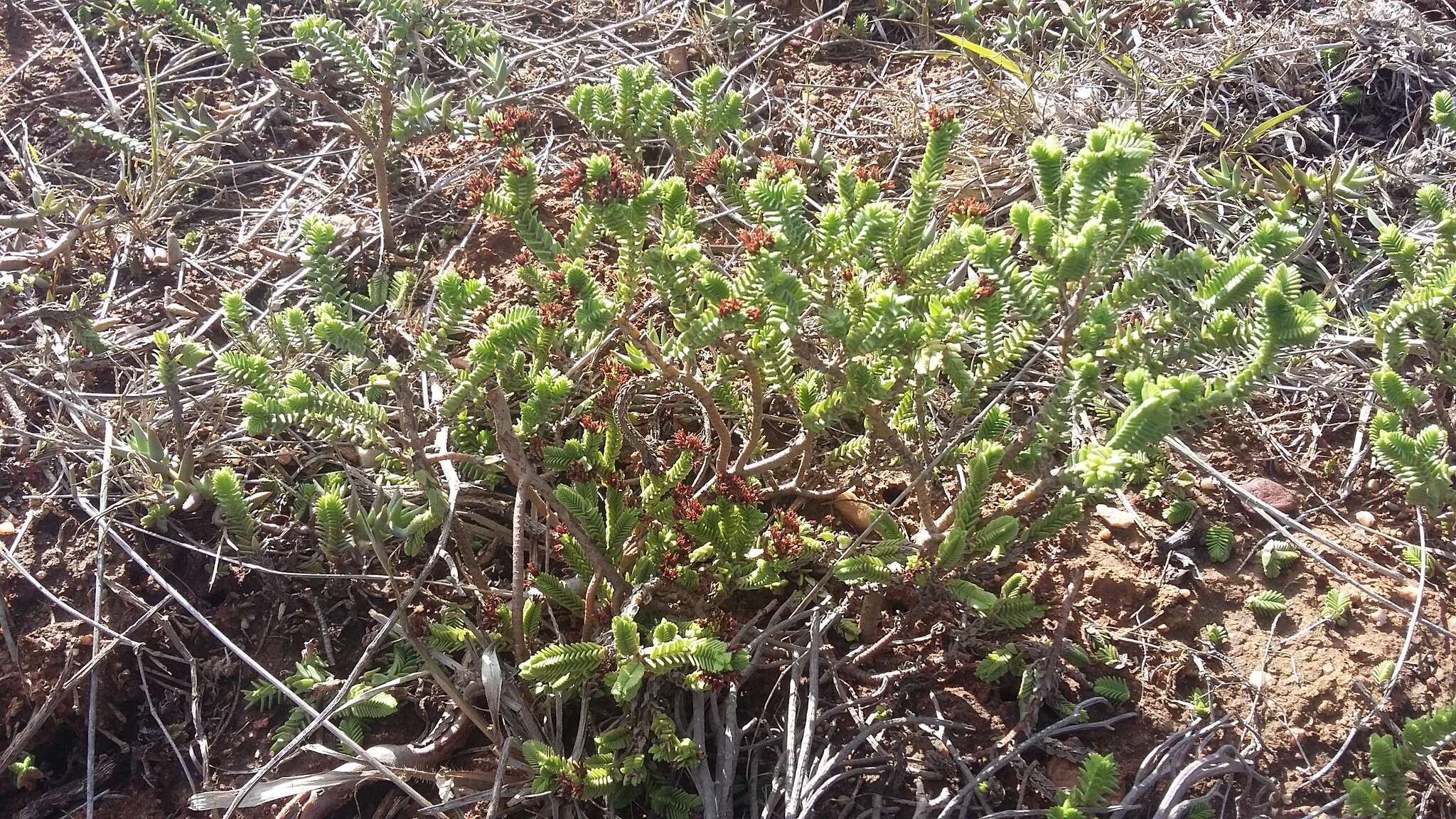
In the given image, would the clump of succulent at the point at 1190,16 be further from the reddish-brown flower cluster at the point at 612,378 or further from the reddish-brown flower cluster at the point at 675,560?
the reddish-brown flower cluster at the point at 675,560

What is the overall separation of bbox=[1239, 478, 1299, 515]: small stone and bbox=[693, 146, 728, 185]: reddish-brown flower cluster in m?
1.50

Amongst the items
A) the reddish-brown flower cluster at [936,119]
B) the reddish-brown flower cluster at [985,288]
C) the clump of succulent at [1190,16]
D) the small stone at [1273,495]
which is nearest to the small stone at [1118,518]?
the small stone at [1273,495]

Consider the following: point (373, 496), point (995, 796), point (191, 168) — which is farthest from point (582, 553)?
point (191, 168)

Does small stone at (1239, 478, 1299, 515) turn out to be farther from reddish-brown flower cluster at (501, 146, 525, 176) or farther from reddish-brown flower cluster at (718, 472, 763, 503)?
reddish-brown flower cluster at (501, 146, 525, 176)

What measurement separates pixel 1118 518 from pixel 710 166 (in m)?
1.31

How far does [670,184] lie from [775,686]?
3.52 feet

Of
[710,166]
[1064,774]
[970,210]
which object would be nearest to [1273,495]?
[1064,774]

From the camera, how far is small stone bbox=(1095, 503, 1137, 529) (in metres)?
2.45

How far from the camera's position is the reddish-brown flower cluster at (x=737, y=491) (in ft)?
7.09

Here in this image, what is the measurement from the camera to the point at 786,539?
82.4 inches

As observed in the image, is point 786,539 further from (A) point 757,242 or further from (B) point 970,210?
(B) point 970,210

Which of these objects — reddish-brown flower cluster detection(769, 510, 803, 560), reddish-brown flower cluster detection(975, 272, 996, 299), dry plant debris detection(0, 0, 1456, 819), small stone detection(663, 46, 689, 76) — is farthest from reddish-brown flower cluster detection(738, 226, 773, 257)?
small stone detection(663, 46, 689, 76)

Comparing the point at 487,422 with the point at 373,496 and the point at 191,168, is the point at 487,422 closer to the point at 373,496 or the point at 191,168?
the point at 373,496

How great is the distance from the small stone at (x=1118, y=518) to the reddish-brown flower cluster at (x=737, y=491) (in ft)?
2.98
